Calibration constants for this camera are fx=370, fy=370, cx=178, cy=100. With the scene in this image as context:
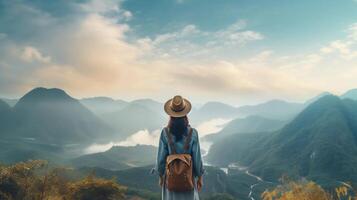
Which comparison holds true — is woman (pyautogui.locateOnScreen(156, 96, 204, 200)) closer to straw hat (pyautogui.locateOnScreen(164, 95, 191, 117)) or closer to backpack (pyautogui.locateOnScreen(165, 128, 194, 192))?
straw hat (pyautogui.locateOnScreen(164, 95, 191, 117))

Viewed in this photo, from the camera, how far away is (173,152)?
958 centimetres

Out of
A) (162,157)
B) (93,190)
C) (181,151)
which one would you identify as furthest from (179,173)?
(93,190)

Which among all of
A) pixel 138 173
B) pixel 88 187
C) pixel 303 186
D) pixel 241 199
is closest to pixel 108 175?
pixel 138 173

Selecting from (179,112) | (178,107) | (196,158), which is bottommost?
(196,158)

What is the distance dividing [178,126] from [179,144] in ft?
1.58

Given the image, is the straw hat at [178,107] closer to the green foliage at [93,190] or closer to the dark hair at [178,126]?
the dark hair at [178,126]

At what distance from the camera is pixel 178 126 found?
9625mm

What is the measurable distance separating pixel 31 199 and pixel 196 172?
898 inches

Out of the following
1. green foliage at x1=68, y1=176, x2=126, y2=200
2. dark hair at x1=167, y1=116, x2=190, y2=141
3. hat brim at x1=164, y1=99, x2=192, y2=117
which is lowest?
green foliage at x1=68, y1=176, x2=126, y2=200

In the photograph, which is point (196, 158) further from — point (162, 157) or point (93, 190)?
point (93, 190)

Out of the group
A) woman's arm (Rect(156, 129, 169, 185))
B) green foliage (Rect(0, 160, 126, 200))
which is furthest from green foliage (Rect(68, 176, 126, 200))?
woman's arm (Rect(156, 129, 169, 185))

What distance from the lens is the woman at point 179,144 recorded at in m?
9.54

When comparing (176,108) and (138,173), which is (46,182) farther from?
(138,173)

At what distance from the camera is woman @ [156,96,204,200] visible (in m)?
9.54
